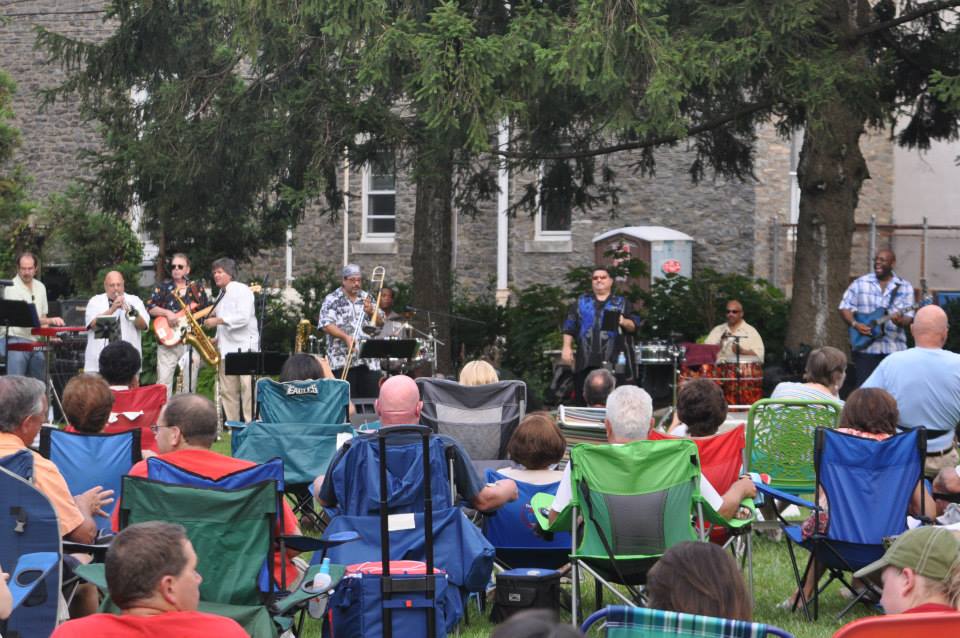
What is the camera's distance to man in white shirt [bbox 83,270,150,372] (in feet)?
43.3

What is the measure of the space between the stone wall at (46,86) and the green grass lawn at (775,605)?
24.6 meters

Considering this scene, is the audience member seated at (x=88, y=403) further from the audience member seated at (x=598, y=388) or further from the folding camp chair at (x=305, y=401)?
the audience member seated at (x=598, y=388)

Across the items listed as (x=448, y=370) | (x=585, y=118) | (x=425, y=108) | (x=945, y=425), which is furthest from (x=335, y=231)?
(x=945, y=425)

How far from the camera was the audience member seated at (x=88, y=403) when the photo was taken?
6395mm

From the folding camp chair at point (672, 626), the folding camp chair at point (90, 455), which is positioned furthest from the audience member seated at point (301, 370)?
the folding camp chair at point (672, 626)

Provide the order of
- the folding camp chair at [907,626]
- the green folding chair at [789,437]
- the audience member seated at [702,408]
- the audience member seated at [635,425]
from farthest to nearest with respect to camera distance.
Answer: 1. the green folding chair at [789,437]
2. the audience member seated at [702,408]
3. the audience member seated at [635,425]
4. the folding camp chair at [907,626]

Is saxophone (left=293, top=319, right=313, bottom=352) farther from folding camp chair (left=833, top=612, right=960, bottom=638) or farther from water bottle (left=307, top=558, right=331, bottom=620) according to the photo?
folding camp chair (left=833, top=612, right=960, bottom=638)

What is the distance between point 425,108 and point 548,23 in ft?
4.54

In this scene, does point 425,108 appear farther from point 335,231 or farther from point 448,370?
point 335,231

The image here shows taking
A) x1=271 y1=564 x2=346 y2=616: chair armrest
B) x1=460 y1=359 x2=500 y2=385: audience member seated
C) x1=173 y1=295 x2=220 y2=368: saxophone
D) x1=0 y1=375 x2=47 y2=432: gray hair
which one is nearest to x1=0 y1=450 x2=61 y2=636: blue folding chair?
x1=271 y1=564 x2=346 y2=616: chair armrest

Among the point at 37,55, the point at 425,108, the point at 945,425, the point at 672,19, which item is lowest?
the point at 945,425

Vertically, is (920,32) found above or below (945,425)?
above

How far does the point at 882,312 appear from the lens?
13070 millimetres

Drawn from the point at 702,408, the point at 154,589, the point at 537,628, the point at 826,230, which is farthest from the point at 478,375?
the point at 826,230
